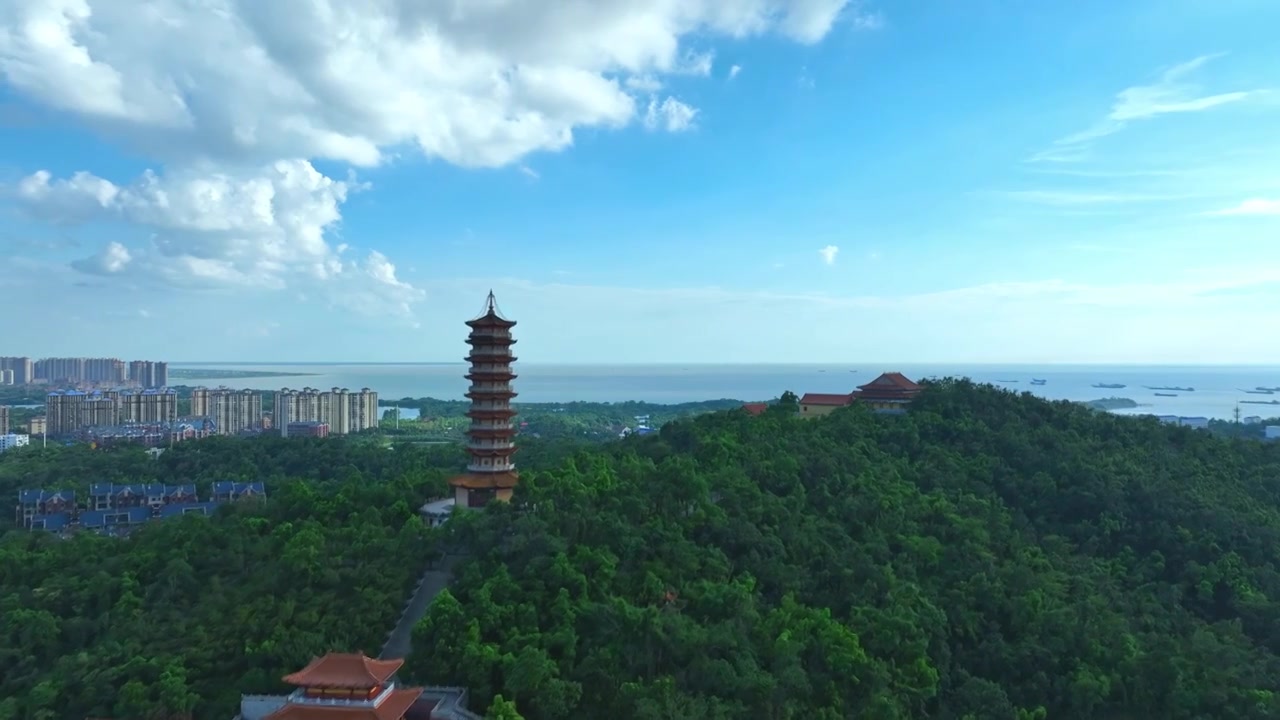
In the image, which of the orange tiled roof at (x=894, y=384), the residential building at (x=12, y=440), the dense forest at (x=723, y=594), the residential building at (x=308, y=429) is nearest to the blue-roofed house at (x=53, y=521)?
the dense forest at (x=723, y=594)

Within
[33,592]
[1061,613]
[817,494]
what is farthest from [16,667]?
[1061,613]

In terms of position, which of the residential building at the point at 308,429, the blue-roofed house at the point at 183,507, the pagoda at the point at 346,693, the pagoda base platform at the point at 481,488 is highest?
the pagoda base platform at the point at 481,488

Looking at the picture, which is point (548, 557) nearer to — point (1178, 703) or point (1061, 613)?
point (1061, 613)

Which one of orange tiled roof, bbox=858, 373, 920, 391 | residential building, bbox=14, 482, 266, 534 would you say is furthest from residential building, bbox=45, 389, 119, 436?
orange tiled roof, bbox=858, 373, 920, 391

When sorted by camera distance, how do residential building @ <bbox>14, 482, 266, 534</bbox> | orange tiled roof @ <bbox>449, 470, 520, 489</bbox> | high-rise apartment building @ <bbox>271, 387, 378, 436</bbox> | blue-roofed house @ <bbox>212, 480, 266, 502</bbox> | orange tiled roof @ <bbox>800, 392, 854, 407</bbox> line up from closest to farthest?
orange tiled roof @ <bbox>449, 470, 520, 489</bbox> < residential building @ <bbox>14, 482, 266, 534</bbox> < orange tiled roof @ <bbox>800, 392, 854, 407</bbox> < blue-roofed house @ <bbox>212, 480, 266, 502</bbox> < high-rise apartment building @ <bbox>271, 387, 378, 436</bbox>

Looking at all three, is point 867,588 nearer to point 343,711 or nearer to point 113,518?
point 343,711

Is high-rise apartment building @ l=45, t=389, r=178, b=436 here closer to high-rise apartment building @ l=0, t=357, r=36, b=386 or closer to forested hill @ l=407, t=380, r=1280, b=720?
forested hill @ l=407, t=380, r=1280, b=720

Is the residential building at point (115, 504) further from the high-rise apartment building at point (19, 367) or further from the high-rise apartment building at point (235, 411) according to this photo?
the high-rise apartment building at point (19, 367)
